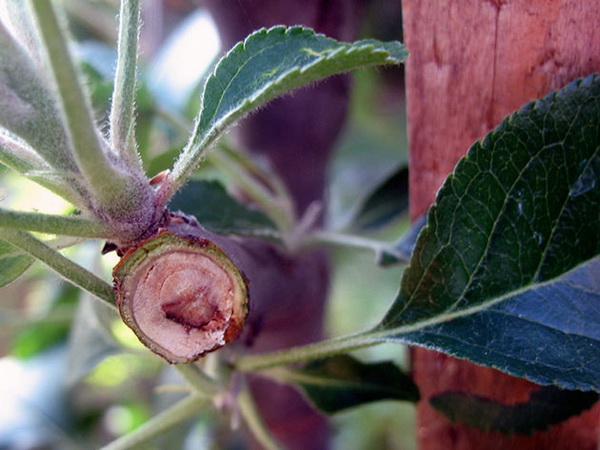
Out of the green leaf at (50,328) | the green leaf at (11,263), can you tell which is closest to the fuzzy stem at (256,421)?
the green leaf at (11,263)

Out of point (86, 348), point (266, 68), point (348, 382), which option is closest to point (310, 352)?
point (348, 382)

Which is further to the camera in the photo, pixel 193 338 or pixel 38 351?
pixel 38 351

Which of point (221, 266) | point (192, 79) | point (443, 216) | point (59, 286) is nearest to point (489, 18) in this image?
point (443, 216)

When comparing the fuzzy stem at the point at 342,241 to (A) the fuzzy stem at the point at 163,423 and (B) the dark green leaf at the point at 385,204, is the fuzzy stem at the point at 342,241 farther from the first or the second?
(A) the fuzzy stem at the point at 163,423

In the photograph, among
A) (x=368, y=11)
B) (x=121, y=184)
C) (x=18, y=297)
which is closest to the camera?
(x=121, y=184)

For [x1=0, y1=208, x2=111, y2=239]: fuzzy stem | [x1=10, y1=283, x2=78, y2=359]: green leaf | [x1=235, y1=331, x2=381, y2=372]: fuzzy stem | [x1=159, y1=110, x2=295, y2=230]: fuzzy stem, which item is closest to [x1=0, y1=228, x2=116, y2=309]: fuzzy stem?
[x1=0, y1=208, x2=111, y2=239]: fuzzy stem

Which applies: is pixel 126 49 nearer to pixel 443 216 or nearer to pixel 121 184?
pixel 121 184
